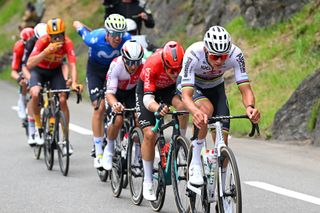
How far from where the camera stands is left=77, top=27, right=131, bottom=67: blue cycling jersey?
488 inches

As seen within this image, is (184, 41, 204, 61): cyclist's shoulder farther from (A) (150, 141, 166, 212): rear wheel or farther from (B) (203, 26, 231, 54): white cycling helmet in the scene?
(A) (150, 141, 166, 212): rear wheel

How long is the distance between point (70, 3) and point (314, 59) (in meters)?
15.5

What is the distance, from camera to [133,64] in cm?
1074

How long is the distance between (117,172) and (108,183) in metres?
0.83

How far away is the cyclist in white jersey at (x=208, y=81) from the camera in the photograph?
8.66 meters

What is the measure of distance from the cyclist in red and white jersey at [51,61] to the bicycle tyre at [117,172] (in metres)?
2.04

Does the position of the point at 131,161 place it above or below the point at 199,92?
below

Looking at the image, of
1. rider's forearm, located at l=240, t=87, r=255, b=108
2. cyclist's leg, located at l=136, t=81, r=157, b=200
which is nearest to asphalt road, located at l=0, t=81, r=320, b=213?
cyclist's leg, located at l=136, t=81, r=157, b=200

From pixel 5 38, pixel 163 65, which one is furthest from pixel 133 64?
pixel 5 38

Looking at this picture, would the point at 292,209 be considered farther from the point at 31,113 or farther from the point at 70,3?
the point at 70,3

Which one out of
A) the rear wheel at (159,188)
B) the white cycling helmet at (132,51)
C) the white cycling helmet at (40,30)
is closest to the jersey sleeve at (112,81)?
the white cycling helmet at (132,51)

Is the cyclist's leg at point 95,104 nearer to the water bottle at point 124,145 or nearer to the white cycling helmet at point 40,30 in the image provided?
the water bottle at point 124,145

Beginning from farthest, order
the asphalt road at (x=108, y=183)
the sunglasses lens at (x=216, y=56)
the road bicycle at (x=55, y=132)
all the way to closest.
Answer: the road bicycle at (x=55, y=132)
the asphalt road at (x=108, y=183)
the sunglasses lens at (x=216, y=56)

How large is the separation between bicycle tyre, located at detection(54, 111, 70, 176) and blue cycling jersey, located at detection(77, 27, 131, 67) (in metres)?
0.96
